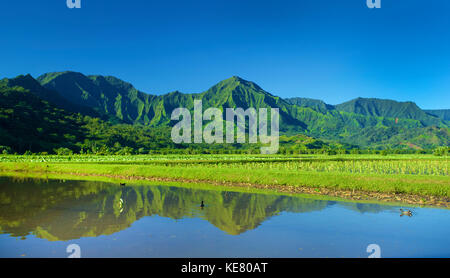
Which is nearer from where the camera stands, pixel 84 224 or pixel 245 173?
pixel 84 224

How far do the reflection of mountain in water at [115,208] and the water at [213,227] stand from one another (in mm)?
75

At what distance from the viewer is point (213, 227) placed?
21000 mm

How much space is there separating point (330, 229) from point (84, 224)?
661 inches

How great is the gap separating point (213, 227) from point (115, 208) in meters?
10.6

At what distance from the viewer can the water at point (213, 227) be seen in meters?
16.5

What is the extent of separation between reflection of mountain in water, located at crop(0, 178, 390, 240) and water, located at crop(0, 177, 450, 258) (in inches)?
2.9

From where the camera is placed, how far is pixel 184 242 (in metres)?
17.8
